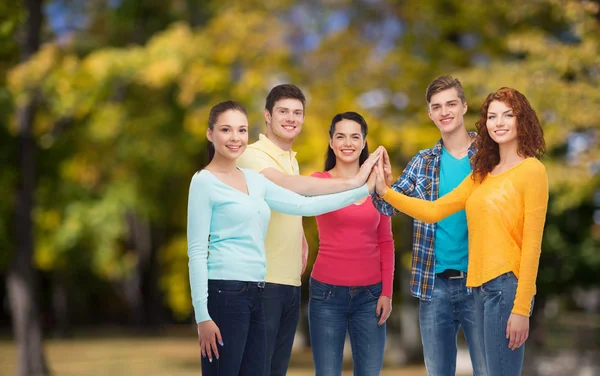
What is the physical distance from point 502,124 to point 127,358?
79.0 feet

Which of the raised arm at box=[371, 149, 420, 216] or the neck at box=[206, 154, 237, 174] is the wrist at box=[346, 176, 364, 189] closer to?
the raised arm at box=[371, 149, 420, 216]

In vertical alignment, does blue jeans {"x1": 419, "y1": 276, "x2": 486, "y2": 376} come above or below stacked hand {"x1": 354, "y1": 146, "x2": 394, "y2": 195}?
below

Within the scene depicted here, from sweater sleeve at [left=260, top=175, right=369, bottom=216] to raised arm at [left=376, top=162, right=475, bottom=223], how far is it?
0.53 ft

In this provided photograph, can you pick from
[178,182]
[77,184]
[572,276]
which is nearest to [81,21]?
[77,184]

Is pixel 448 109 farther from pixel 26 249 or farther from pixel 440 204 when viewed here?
pixel 26 249

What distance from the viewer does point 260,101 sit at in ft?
59.7

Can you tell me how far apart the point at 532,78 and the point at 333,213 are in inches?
333

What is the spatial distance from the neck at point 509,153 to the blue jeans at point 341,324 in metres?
1.08

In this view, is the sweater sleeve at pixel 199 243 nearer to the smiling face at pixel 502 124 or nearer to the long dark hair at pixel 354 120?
the long dark hair at pixel 354 120

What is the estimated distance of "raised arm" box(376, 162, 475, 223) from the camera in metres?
4.79

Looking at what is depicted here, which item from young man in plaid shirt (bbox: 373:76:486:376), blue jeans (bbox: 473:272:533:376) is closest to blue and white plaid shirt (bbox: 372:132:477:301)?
young man in plaid shirt (bbox: 373:76:486:376)

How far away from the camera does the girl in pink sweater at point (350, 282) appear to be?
5.03 m

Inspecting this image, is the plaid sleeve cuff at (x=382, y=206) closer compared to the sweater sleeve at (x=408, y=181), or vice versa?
the plaid sleeve cuff at (x=382, y=206)

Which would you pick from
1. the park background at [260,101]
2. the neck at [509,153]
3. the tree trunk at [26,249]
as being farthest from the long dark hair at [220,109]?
the tree trunk at [26,249]
